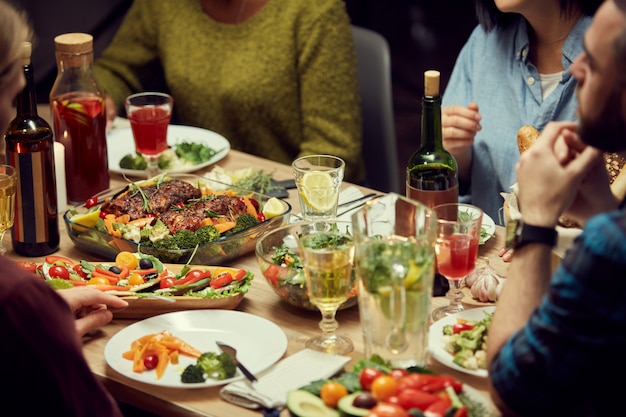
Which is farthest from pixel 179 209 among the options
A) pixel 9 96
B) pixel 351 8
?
pixel 351 8

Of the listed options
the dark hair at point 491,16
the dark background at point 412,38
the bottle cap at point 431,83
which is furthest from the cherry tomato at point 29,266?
the dark background at point 412,38

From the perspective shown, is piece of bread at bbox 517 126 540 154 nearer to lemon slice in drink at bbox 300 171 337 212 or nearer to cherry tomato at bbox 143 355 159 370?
lemon slice in drink at bbox 300 171 337 212

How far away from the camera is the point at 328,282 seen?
1.66 meters

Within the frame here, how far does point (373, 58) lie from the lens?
3279mm

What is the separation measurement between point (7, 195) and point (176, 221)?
37cm

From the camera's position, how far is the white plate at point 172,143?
104 inches

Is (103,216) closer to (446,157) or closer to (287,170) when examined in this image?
(287,170)

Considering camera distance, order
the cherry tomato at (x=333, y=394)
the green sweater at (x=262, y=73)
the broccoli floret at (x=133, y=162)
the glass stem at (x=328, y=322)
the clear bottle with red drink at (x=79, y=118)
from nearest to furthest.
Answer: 1. the cherry tomato at (x=333, y=394)
2. the glass stem at (x=328, y=322)
3. the clear bottle with red drink at (x=79, y=118)
4. the broccoli floret at (x=133, y=162)
5. the green sweater at (x=262, y=73)

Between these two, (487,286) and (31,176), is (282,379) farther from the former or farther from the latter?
(31,176)

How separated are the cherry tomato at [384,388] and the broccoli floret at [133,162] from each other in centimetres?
137

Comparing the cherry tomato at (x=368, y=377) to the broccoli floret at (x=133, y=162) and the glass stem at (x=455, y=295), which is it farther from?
the broccoli floret at (x=133, y=162)

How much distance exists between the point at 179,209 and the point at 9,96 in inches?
31.0

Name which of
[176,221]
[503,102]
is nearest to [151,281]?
[176,221]

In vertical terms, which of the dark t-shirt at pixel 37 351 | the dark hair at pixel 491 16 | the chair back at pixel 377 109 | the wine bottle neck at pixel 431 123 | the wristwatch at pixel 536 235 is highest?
the dark hair at pixel 491 16
